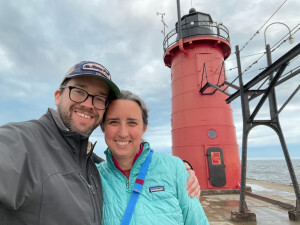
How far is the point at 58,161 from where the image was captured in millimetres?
1427

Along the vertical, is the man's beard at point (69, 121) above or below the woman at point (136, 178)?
above

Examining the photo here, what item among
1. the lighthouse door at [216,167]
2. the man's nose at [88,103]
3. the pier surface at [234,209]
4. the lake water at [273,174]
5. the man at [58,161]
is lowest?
the lake water at [273,174]

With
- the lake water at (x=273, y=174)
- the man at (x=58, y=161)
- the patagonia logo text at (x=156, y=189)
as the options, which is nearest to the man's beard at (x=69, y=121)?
the man at (x=58, y=161)

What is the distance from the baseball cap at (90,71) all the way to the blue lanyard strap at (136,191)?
802mm

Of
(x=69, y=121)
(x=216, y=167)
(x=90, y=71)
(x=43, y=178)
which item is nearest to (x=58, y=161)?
(x=43, y=178)

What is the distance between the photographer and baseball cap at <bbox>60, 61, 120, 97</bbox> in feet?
6.14

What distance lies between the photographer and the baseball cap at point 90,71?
187 cm

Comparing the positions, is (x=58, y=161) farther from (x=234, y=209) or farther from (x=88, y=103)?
(x=234, y=209)

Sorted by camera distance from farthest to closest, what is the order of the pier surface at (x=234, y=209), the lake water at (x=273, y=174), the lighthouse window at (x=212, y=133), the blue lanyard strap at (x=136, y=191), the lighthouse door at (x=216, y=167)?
1. the lake water at (x=273, y=174)
2. the lighthouse window at (x=212, y=133)
3. the lighthouse door at (x=216, y=167)
4. the pier surface at (x=234, y=209)
5. the blue lanyard strap at (x=136, y=191)

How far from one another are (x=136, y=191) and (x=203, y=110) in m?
8.26

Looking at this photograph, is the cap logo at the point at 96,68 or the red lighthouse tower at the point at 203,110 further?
the red lighthouse tower at the point at 203,110

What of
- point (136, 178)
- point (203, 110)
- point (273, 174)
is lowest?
point (273, 174)

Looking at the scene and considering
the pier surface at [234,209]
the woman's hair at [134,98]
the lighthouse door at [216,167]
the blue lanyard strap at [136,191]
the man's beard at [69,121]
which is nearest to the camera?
the blue lanyard strap at [136,191]

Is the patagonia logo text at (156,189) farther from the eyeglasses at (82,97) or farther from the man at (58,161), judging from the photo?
the eyeglasses at (82,97)
